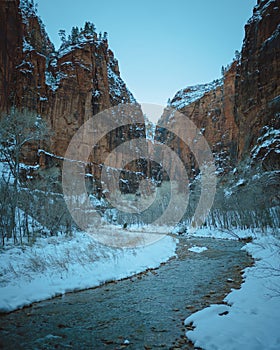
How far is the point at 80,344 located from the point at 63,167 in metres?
54.7

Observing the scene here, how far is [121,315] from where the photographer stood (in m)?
7.00

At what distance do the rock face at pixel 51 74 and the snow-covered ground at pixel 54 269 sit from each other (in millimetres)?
41536

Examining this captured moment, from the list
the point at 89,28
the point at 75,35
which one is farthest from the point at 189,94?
the point at 75,35

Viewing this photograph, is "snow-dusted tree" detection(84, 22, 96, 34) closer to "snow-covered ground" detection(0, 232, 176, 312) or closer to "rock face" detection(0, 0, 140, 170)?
"rock face" detection(0, 0, 140, 170)

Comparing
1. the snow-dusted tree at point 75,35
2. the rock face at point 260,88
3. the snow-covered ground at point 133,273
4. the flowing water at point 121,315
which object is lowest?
the flowing water at point 121,315

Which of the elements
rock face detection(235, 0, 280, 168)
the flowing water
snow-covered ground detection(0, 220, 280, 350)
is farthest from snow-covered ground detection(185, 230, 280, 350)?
rock face detection(235, 0, 280, 168)

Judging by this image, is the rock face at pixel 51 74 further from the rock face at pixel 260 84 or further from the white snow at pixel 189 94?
the white snow at pixel 189 94

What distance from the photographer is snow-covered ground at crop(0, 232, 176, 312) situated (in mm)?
8367

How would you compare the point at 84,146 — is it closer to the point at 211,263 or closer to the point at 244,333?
the point at 211,263

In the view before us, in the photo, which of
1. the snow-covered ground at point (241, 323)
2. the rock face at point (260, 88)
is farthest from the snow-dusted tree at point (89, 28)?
the snow-covered ground at point (241, 323)

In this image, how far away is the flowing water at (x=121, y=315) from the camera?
213 inches

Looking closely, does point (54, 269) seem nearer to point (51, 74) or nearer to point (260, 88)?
point (260, 88)

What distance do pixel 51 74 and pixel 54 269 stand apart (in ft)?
207

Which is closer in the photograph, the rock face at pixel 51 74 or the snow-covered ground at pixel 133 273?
the snow-covered ground at pixel 133 273
